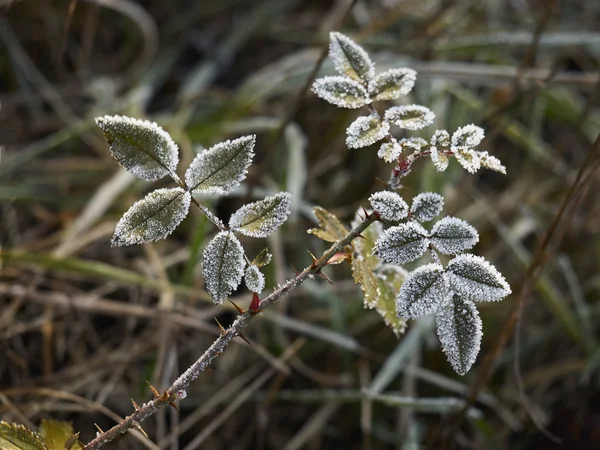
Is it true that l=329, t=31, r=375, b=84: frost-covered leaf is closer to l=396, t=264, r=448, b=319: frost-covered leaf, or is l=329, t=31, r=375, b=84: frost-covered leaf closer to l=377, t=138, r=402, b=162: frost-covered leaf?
l=377, t=138, r=402, b=162: frost-covered leaf

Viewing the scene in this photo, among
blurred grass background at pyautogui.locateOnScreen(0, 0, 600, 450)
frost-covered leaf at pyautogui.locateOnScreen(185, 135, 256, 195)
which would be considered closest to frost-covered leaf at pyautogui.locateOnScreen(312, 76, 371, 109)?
frost-covered leaf at pyautogui.locateOnScreen(185, 135, 256, 195)

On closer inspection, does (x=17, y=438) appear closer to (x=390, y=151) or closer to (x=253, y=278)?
(x=253, y=278)

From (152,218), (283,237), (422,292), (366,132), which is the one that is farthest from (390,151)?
(283,237)

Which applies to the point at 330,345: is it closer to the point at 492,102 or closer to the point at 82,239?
the point at 82,239

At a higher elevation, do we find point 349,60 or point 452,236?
point 349,60

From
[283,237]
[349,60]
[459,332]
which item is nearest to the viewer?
[459,332]

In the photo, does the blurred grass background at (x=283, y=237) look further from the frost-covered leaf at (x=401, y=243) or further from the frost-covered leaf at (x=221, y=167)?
the frost-covered leaf at (x=221, y=167)

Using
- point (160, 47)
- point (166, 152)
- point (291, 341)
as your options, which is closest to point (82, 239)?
point (291, 341)

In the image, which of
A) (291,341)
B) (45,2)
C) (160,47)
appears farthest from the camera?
(160,47)
